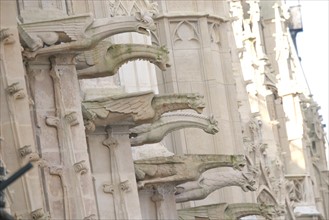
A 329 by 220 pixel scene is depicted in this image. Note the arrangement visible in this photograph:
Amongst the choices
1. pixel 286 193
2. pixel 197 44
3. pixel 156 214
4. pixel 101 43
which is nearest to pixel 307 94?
pixel 286 193

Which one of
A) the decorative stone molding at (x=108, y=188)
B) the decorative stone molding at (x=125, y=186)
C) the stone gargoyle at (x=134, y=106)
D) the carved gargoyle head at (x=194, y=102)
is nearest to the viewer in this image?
the stone gargoyle at (x=134, y=106)

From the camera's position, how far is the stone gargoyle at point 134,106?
2977 centimetres

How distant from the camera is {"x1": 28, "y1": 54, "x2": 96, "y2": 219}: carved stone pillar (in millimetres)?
26891

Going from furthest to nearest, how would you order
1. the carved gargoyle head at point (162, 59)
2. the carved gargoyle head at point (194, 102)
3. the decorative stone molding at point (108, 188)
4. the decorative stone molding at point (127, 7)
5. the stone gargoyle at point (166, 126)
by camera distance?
the decorative stone molding at point (127, 7) < the stone gargoyle at point (166, 126) < the decorative stone molding at point (108, 188) < the carved gargoyle head at point (194, 102) < the carved gargoyle head at point (162, 59)

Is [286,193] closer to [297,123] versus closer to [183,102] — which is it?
[297,123]

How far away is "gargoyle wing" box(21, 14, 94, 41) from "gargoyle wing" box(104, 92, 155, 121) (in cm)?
336

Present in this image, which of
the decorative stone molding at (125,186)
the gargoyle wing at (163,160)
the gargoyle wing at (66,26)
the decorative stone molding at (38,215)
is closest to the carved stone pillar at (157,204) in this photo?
the gargoyle wing at (163,160)

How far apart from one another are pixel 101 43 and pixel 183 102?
2.84 m

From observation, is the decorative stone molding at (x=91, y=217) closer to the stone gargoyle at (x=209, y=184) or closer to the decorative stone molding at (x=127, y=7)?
the decorative stone molding at (x=127, y=7)

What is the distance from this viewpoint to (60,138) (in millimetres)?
27109

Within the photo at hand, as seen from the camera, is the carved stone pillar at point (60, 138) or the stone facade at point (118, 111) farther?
the carved stone pillar at point (60, 138)

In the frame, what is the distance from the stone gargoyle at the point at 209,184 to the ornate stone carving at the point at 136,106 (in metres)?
5.13

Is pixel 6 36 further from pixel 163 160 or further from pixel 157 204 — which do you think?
pixel 157 204

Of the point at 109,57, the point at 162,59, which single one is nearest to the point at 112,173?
the point at 162,59
